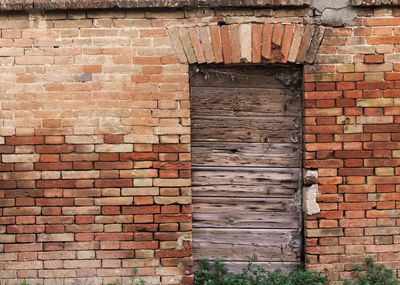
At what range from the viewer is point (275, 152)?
4555 millimetres

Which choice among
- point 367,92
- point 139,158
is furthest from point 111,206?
point 367,92

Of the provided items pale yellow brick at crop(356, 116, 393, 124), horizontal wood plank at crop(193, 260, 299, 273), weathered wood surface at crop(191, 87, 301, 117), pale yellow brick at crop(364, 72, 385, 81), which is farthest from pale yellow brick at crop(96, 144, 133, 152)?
pale yellow brick at crop(364, 72, 385, 81)

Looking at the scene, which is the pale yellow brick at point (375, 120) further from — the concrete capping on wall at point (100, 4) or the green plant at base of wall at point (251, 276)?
the green plant at base of wall at point (251, 276)

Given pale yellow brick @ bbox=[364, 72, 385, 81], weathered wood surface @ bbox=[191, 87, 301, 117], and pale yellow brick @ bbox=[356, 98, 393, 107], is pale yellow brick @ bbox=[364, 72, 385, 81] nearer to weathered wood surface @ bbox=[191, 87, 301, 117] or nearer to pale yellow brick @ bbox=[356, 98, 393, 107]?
pale yellow brick @ bbox=[356, 98, 393, 107]

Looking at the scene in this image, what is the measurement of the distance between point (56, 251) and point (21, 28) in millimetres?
1966

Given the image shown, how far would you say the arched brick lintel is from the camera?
4.28 m

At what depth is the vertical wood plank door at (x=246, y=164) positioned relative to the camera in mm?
4523

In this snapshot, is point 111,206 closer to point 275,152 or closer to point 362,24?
point 275,152

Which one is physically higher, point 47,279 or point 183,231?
point 183,231

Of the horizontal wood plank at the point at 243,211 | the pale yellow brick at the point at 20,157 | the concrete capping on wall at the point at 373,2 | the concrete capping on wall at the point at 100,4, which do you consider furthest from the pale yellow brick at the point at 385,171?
the pale yellow brick at the point at 20,157

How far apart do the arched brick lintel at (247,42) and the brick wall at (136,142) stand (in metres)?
0.07

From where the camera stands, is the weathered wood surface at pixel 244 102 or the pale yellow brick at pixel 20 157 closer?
the pale yellow brick at pixel 20 157

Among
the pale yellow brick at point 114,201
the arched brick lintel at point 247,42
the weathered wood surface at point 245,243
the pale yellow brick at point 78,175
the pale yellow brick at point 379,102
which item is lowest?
Answer: the weathered wood surface at point 245,243

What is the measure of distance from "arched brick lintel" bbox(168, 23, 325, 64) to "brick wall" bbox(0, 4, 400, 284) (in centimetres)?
7
